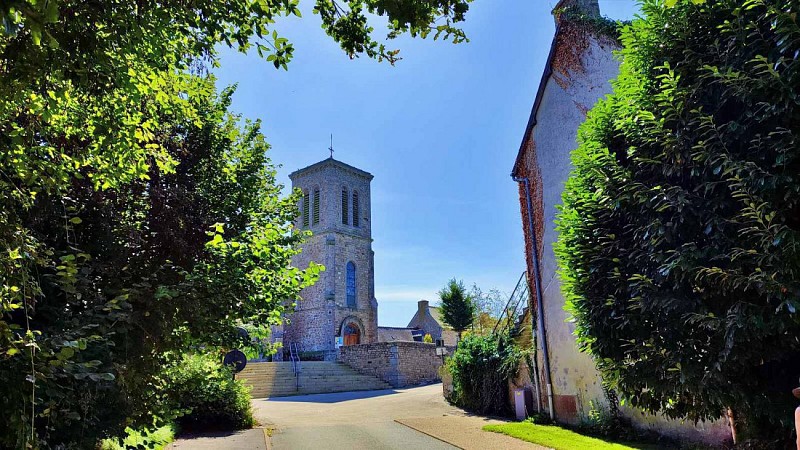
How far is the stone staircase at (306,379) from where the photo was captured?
24.7 m

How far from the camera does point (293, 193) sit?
8992mm

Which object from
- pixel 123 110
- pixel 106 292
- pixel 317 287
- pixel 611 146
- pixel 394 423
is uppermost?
pixel 317 287

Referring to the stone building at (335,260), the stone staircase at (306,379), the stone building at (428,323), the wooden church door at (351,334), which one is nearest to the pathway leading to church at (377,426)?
the stone staircase at (306,379)

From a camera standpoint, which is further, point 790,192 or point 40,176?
point 790,192

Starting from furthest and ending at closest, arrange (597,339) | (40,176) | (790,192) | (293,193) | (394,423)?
(394,423), (293,193), (597,339), (790,192), (40,176)

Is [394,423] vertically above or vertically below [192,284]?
below

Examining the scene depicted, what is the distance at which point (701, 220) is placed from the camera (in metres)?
4.66

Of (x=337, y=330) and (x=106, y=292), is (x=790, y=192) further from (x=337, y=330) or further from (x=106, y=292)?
(x=337, y=330)

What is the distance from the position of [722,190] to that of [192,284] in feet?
16.8

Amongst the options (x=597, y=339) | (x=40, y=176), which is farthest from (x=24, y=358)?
(x=597, y=339)

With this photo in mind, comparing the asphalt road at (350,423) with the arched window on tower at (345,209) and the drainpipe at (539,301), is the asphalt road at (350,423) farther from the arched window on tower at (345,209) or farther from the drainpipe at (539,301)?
the arched window on tower at (345,209)

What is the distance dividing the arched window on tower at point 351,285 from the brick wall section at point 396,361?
9.96 meters

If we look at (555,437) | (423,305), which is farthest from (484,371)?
(423,305)

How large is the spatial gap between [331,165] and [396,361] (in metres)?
21.6
